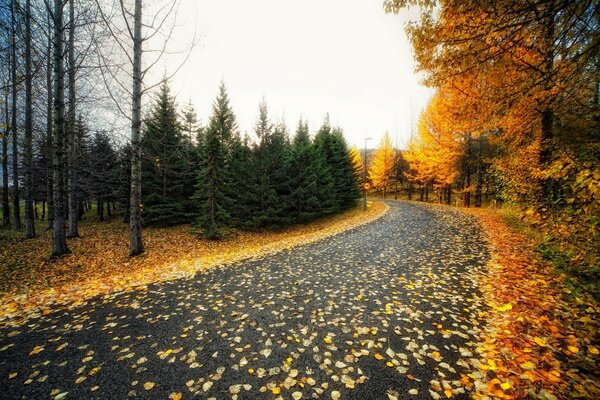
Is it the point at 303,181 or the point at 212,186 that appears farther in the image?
the point at 303,181

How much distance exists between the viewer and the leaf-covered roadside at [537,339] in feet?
10.2

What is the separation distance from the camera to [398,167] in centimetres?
4656

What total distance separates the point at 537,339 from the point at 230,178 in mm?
16292

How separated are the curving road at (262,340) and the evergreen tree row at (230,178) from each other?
33.4ft

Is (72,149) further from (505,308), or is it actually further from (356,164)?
(356,164)

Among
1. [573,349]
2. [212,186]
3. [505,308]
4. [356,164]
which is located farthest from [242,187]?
[356,164]

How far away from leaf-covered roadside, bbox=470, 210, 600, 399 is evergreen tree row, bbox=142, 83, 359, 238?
14.1 meters

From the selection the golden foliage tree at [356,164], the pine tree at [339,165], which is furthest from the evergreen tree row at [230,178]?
the golden foliage tree at [356,164]

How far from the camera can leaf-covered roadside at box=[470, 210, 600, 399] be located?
10.2 feet

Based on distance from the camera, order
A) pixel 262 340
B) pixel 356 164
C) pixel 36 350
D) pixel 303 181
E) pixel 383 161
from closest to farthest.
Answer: pixel 36 350
pixel 262 340
pixel 303 181
pixel 356 164
pixel 383 161

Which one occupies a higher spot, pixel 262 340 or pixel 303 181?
pixel 303 181

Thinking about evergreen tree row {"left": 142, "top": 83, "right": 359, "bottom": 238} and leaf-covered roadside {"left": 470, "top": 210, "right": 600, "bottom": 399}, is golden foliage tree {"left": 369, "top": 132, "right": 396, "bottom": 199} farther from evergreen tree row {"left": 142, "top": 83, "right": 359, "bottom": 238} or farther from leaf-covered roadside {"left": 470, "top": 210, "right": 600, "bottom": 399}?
leaf-covered roadside {"left": 470, "top": 210, "right": 600, "bottom": 399}

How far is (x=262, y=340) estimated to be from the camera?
411 cm

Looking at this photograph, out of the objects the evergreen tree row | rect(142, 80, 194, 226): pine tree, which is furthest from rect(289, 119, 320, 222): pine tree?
rect(142, 80, 194, 226): pine tree
